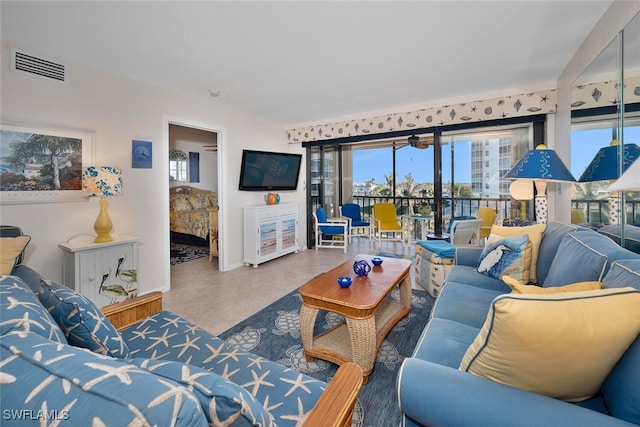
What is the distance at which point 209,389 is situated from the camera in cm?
53

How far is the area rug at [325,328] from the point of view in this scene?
1479 mm

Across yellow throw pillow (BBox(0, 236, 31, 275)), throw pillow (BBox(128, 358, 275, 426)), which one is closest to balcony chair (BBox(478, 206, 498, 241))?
throw pillow (BBox(128, 358, 275, 426))

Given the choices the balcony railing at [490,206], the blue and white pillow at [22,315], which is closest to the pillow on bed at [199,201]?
the balcony railing at [490,206]

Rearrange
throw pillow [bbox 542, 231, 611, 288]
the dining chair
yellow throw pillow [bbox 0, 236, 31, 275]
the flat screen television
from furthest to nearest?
the flat screen television < the dining chair < yellow throw pillow [bbox 0, 236, 31, 275] < throw pillow [bbox 542, 231, 611, 288]

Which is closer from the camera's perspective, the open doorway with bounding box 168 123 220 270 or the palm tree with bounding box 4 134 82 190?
the palm tree with bounding box 4 134 82 190

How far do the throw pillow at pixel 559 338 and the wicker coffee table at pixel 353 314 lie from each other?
904 millimetres

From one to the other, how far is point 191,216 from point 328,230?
2.54m

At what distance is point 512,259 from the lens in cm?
202

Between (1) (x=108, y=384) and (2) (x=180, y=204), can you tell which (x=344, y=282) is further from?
(2) (x=180, y=204)

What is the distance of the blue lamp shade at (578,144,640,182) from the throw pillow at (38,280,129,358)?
103 inches

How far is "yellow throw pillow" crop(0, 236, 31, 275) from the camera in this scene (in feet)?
4.66

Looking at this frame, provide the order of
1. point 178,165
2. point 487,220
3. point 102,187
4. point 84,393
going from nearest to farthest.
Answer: point 84,393
point 102,187
point 487,220
point 178,165

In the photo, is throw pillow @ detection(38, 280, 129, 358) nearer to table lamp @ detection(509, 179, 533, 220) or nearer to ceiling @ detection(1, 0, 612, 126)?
ceiling @ detection(1, 0, 612, 126)

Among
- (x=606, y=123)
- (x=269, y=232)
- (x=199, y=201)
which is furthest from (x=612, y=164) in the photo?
(x=199, y=201)
